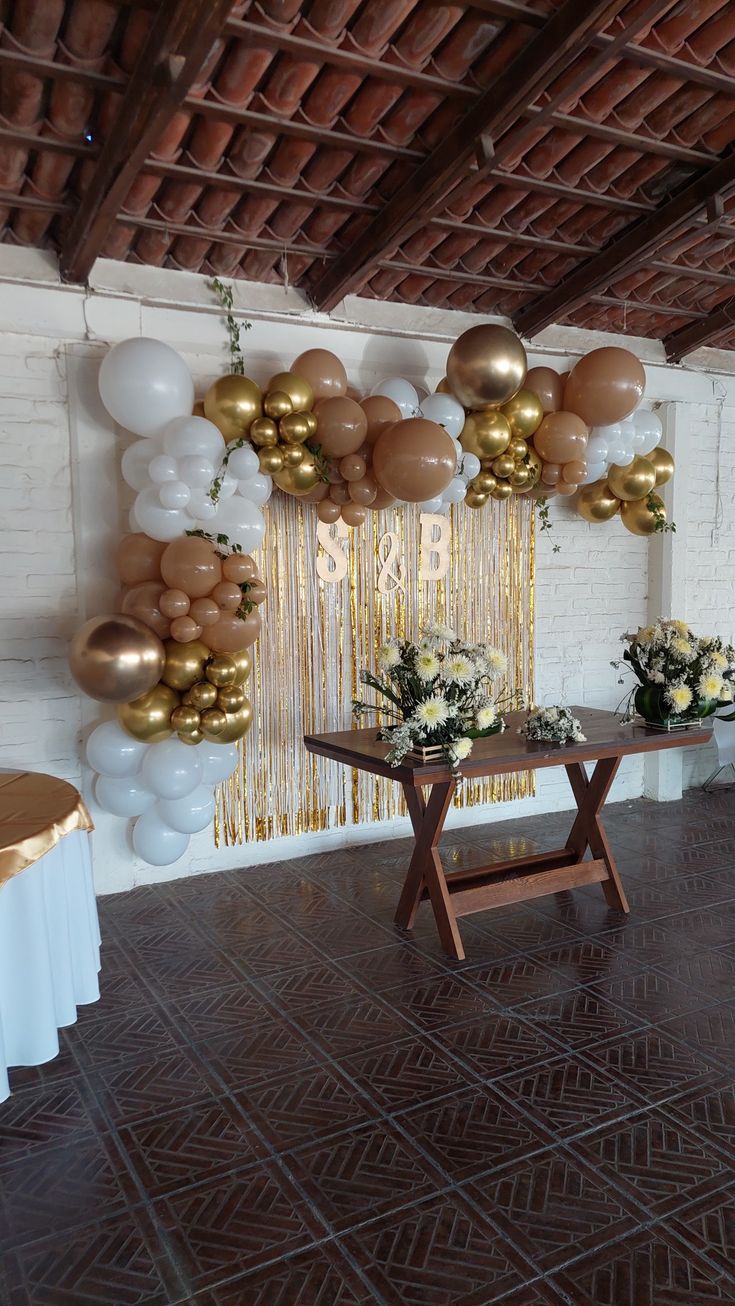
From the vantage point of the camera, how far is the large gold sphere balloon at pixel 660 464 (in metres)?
5.68

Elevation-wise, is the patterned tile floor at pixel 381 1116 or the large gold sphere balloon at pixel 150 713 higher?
the large gold sphere balloon at pixel 150 713

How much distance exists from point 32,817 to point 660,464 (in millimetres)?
4309

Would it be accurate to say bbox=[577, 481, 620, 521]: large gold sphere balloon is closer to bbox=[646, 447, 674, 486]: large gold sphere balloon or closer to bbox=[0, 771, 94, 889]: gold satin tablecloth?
bbox=[646, 447, 674, 486]: large gold sphere balloon

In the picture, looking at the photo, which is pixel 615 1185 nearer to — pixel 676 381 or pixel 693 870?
pixel 693 870

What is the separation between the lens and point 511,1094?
9.57 ft

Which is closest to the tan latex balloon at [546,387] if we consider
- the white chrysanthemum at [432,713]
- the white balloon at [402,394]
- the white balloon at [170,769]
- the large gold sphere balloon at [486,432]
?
the large gold sphere balloon at [486,432]

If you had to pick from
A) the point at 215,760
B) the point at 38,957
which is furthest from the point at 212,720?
the point at 38,957

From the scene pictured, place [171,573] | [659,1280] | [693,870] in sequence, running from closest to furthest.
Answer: [659,1280] < [171,573] < [693,870]

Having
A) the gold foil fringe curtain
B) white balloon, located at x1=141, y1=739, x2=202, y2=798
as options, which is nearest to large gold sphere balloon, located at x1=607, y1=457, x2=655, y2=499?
the gold foil fringe curtain

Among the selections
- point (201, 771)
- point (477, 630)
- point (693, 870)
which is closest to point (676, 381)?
point (477, 630)

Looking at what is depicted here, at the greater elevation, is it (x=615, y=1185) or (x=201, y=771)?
(x=201, y=771)

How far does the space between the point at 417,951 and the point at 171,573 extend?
199 centimetres

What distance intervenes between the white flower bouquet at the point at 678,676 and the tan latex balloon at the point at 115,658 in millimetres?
2450

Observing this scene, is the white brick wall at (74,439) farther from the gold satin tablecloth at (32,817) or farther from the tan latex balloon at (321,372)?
the gold satin tablecloth at (32,817)
